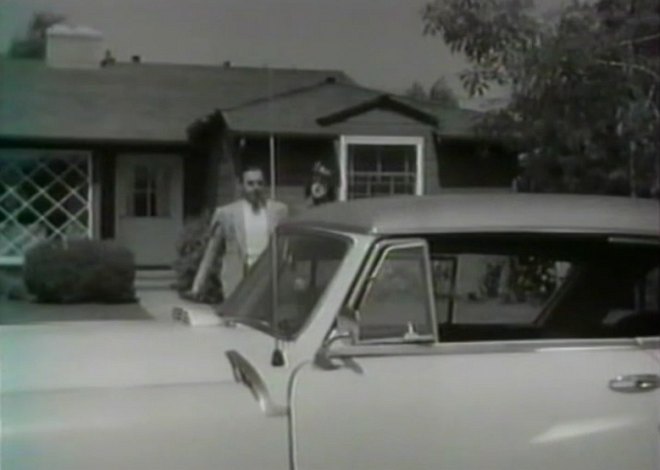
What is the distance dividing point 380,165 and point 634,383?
3.97 feet

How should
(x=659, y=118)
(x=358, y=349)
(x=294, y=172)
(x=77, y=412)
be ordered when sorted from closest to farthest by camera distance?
(x=77, y=412)
(x=358, y=349)
(x=294, y=172)
(x=659, y=118)

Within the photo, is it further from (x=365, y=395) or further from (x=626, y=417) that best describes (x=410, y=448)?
(x=626, y=417)

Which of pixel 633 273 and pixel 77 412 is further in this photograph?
pixel 633 273

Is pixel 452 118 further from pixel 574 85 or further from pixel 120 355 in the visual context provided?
pixel 120 355

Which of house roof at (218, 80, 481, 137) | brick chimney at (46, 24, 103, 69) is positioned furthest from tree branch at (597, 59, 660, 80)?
brick chimney at (46, 24, 103, 69)

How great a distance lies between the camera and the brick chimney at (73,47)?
299 centimetres

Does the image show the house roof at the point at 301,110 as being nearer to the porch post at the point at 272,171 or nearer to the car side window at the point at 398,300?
the porch post at the point at 272,171

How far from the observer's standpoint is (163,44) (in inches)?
122

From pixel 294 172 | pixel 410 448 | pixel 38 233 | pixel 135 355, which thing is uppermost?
pixel 294 172

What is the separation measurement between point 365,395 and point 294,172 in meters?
1.18

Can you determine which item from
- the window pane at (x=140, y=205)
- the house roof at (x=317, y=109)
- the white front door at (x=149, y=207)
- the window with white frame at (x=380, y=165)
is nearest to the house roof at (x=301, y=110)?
the house roof at (x=317, y=109)

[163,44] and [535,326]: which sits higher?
[163,44]

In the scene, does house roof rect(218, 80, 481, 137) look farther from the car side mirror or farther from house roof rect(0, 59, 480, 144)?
the car side mirror

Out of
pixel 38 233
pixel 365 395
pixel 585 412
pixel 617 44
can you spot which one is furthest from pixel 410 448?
pixel 617 44
